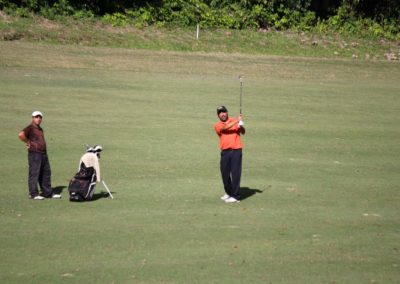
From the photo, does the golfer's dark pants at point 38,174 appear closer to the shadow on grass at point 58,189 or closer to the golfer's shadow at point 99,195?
the shadow on grass at point 58,189

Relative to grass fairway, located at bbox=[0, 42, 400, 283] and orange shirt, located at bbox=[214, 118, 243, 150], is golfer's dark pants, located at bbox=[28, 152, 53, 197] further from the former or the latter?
orange shirt, located at bbox=[214, 118, 243, 150]

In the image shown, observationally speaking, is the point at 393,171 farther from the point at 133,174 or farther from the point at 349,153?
the point at 133,174

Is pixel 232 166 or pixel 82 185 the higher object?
pixel 232 166

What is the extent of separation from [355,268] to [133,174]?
8096 mm

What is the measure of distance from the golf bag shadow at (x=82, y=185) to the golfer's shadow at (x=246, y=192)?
3291 millimetres

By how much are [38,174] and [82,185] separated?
959mm

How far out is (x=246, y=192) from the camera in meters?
18.8

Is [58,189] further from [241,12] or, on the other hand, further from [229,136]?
[241,12]

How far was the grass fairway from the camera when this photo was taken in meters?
13.4

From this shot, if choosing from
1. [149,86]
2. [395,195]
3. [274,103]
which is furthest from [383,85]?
[395,195]

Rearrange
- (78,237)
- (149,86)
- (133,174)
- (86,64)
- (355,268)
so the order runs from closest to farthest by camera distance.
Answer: (355,268) < (78,237) < (133,174) < (149,86) < (86,64)

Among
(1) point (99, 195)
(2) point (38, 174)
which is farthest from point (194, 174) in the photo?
(2) point (38, 174)

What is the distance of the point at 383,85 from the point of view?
4000 centimetres

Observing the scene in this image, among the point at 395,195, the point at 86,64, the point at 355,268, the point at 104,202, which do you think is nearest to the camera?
the point at 355,268
